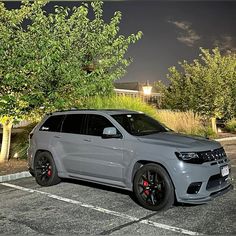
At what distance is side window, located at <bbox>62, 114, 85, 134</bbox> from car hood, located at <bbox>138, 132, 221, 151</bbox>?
163 centimetres

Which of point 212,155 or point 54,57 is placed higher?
point 54,57

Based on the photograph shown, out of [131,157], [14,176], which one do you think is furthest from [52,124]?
[131,157]

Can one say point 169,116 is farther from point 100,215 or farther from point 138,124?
point 100,215

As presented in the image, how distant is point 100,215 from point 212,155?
2.07 metres

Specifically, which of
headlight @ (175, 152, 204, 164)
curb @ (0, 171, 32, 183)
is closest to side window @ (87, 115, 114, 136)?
headlight @ (175, 152, 204, 164)

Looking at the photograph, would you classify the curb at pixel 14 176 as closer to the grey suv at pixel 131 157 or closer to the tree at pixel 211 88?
the grey suv at pixel 131 157

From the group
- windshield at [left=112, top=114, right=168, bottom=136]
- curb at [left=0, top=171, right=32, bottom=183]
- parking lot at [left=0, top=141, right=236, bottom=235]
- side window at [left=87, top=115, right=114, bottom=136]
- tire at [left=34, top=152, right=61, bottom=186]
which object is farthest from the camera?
curb at [left=0, top=171, right=32, bottom=183]

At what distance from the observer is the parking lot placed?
451 centimetres

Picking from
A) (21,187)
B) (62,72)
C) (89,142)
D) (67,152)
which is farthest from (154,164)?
(62,72)

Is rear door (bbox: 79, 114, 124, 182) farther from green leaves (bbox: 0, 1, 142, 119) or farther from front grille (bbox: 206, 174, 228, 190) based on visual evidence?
green leaves (bbox: 0, 1, 142, 119)

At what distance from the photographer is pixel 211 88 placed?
18.9 m

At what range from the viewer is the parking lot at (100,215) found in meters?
4.51

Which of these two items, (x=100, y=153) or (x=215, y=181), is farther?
(x=100, y=153)

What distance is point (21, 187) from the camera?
7332 millimetres
